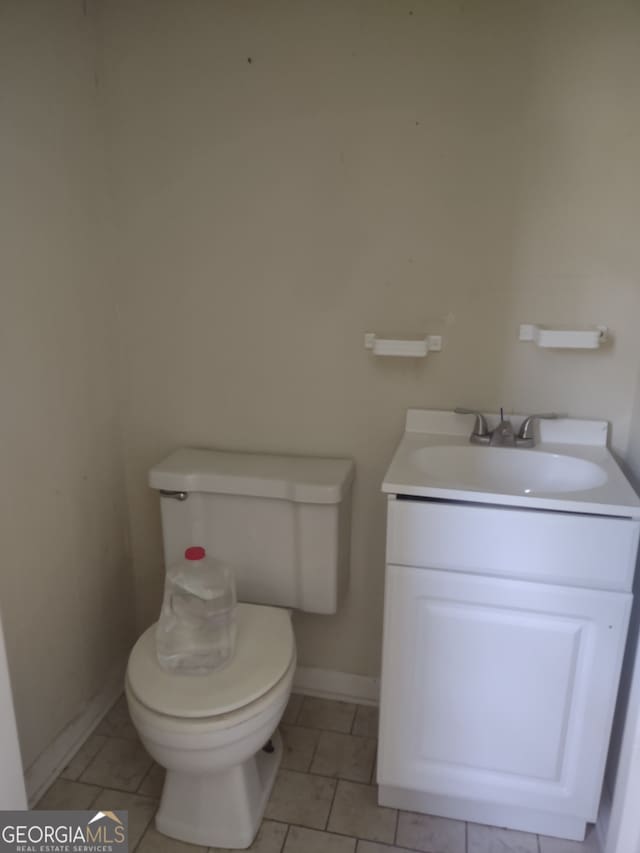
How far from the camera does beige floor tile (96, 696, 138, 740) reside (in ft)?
5.94

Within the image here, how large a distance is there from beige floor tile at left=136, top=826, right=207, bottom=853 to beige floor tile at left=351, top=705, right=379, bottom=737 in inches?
21.2

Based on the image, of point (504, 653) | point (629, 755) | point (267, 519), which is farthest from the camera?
point (267, 519)

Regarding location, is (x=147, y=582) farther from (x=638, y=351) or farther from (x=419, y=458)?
(x=638, y=351)

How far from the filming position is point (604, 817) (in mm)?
1465

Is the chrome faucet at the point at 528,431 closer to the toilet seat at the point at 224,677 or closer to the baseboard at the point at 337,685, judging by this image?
the toilet seat at the point at 224,677

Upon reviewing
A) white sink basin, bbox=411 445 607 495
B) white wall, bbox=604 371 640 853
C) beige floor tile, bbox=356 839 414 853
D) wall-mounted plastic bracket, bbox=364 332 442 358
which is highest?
wall-mounted plastic bracket, bbox=364 332 442 358

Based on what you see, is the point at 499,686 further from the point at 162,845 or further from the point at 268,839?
the point at 162,845

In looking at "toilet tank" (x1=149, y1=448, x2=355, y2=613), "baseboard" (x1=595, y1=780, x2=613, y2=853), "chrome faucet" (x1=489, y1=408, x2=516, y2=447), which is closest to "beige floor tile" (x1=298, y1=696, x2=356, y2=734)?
"toilet tank" (x1=149, y1=448, x2=355, y2=613)

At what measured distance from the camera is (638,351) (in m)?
1.55

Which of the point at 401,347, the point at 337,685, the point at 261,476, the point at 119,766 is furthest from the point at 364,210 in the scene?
the point at 119,766

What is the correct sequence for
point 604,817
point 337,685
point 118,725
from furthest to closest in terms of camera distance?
point 337,685 → point 118,725 → point 604,817

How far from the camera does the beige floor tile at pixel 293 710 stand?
73.5 inches

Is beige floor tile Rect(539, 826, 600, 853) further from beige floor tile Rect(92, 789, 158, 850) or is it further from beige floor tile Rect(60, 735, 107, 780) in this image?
beige floor tile Rect(60, 735, 107, 780)

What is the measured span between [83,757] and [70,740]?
6 cm
